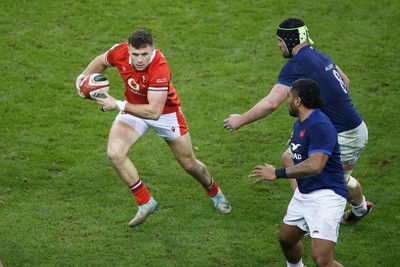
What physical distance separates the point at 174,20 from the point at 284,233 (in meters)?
8.84

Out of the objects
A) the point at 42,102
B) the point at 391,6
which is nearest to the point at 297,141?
the point at 42,102

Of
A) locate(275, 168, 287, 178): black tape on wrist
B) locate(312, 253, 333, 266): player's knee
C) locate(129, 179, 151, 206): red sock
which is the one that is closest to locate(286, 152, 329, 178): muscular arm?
locate(275, 168, 287, 178): black tape on wrist

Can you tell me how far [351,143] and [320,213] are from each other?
5.83 feet

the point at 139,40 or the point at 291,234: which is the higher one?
the point at 139,40

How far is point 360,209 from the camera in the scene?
1075 cm

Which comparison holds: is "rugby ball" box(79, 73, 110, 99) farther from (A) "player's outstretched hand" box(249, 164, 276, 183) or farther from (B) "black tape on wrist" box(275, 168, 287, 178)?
(B) "black tape on wrist" box(275, 168, 287, 178)

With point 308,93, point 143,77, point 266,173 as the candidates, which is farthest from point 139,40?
point 266,173

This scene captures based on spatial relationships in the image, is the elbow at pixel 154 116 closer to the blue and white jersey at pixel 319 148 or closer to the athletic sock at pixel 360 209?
the blue and white jersey at pixel 319 148

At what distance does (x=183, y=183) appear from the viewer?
12180 mm

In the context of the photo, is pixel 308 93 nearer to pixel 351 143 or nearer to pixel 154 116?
pixel 351 143

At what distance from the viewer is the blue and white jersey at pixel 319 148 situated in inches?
331

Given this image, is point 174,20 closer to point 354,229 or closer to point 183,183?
point 183,183

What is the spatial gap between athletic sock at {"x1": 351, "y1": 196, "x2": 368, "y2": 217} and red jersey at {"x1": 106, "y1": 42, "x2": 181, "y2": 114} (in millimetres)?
2749

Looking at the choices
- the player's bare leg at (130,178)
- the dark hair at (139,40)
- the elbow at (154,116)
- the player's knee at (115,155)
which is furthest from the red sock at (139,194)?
the dark hair at (139,40)
